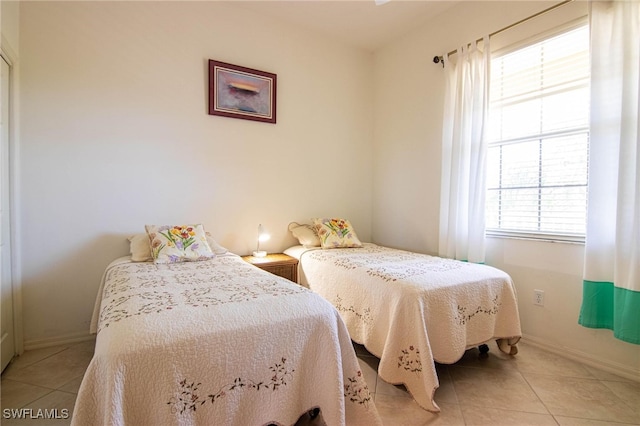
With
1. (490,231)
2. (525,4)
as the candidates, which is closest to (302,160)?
(490,231)

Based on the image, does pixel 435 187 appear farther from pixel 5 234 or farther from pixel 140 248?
pixel 5 234

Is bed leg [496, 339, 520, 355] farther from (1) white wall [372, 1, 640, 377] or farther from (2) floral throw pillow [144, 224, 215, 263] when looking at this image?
(2) floral throw pillow [144, 224, 215, 263]

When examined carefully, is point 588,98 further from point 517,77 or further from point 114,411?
point 114,411

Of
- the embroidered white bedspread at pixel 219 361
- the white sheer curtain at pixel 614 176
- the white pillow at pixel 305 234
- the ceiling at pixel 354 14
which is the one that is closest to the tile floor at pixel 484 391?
the white sheer curtain at pixel 614 176

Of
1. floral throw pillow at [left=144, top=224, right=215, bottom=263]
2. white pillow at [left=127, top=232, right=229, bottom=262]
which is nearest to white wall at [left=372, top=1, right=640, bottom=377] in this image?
floral throw pillow at [left=144, top=224, right=215, bottom=263]

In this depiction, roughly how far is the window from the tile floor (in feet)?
3.09

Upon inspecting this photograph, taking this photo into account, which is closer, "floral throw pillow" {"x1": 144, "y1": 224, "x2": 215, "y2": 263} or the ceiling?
"floral throw pillow" {"x1": 144, "y1": 224, "x2": 215, "y2": 263}

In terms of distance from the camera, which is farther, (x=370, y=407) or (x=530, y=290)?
(x=530, y=290)

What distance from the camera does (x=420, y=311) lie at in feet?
5.57

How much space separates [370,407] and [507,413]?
0.79 meters

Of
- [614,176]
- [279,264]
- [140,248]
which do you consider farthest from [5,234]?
[614,176]

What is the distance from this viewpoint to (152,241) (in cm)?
234

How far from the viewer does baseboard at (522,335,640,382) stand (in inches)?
76.9

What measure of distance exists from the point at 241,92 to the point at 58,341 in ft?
8.44
